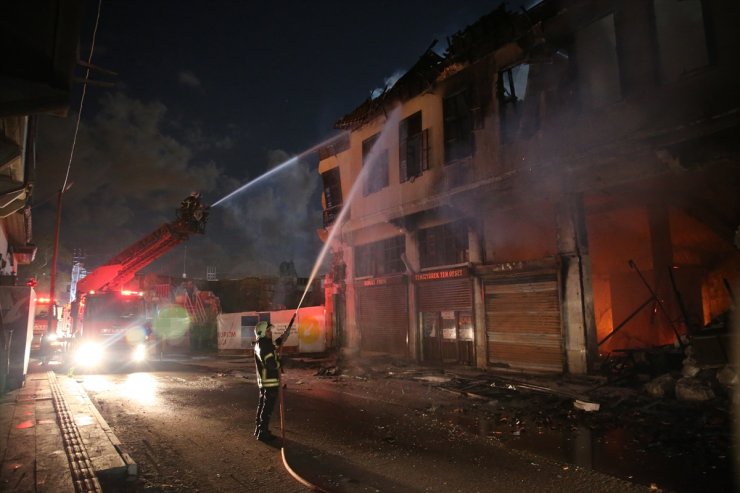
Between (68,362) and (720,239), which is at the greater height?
(720,239)

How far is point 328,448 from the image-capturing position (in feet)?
20.6

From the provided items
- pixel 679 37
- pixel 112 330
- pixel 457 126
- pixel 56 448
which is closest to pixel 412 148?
pixel 457 126

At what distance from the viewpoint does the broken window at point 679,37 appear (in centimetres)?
984

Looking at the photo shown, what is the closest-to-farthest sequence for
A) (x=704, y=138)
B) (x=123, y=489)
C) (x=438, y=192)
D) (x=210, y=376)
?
(x=123, y=489), (x=704, y=138), (x=210, y=376), (x=438, y=192)

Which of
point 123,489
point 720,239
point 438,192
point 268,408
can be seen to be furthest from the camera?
point 438,192

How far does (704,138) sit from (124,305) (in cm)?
1847

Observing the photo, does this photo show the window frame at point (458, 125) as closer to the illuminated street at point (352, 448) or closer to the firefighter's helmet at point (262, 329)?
the illuminated street at point (352, 448)

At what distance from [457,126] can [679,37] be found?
6.89 meters

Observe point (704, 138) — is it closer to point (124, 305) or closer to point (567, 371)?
point (567, 371)

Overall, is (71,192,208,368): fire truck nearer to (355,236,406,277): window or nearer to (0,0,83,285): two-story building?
(355,236,406,277): window

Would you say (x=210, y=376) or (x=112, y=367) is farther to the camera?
(x=112, y=367)

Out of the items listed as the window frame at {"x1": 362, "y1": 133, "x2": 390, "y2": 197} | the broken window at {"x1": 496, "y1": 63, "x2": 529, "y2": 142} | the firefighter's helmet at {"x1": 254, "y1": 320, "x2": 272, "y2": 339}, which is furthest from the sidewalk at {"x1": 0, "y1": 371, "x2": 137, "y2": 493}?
the window frame at {"x1": 362, "y1": 133, "x2": 390, "y2": 197}

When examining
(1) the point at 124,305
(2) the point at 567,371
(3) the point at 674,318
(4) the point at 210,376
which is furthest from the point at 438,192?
(1) the point at 124,305

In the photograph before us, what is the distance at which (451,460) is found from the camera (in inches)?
225
